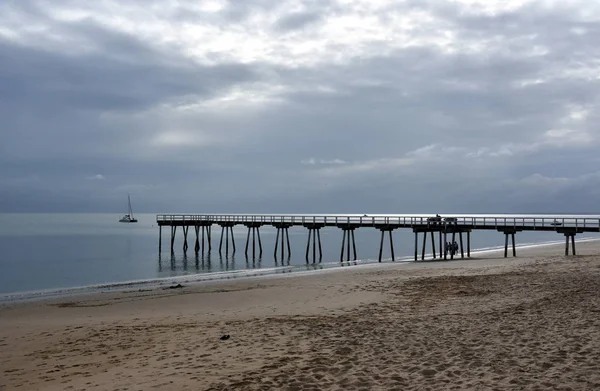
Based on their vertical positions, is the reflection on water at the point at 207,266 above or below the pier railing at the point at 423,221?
below

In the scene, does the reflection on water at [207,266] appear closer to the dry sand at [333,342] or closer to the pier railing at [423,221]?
the pier railing at [423,221]

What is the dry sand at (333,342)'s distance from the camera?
763cm

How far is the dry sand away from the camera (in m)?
7.63

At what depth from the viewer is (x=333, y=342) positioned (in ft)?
32.7

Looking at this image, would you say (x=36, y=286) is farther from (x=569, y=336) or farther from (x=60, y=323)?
(x=569, y=336)

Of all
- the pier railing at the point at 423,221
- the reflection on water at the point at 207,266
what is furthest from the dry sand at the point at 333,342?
the reflection on water at the point at 207,266

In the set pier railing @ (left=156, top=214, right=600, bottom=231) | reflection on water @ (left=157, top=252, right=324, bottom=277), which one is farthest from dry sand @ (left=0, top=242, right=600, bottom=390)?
reflection on water @ (left=157, top=252, right=324, bottom=277)

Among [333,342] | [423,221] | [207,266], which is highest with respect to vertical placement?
[423,221]

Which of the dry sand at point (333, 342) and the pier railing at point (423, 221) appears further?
the pier railing at point (423, 221)

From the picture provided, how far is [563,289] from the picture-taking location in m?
14.9

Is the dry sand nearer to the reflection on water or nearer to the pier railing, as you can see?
the pier railing

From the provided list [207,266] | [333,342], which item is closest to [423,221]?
[207,266]

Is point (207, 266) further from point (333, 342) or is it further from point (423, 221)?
point (333, 342)

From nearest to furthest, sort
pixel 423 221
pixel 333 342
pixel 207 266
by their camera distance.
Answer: pixel 333 342 < pixel 423 221 < pixel 207 266
